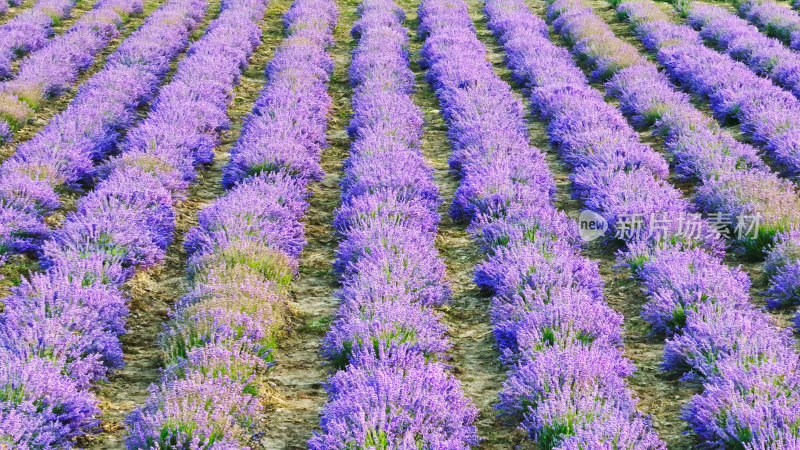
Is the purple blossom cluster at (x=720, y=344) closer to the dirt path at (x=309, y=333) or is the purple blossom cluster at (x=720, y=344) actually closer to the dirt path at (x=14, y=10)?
the dirt path at (x=309, y=333)

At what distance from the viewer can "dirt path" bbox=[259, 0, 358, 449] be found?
4.38 meters

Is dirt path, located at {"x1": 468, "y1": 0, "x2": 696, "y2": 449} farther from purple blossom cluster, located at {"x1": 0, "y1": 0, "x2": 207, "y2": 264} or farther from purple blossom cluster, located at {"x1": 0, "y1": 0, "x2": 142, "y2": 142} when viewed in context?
purple blossom cluster, located at {"x1": 0, "y1": 0, "x2": 142, "y2": 142}

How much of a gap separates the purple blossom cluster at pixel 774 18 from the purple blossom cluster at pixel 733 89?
1.25 metres

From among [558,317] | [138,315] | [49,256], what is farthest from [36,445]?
[558,317]

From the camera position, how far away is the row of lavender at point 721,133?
19.0 ft

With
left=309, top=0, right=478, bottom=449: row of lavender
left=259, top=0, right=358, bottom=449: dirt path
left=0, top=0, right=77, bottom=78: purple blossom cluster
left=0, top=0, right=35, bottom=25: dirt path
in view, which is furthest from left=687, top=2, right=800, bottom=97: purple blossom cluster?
left=0, top=0, right=35, bottom=25: dirt path

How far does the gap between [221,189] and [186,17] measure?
689cm

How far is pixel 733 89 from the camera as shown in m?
9.53

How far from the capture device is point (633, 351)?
5.02 metres

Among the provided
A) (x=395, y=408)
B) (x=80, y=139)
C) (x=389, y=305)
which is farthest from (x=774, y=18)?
(x=395, y=408)

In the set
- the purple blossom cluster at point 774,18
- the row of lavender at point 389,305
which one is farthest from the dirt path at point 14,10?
the purple blossom cluster at point 774,18

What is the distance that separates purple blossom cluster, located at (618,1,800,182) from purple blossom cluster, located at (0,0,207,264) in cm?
616

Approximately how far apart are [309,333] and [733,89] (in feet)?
20.9

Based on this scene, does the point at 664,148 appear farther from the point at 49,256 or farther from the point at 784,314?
the point at 49,256
